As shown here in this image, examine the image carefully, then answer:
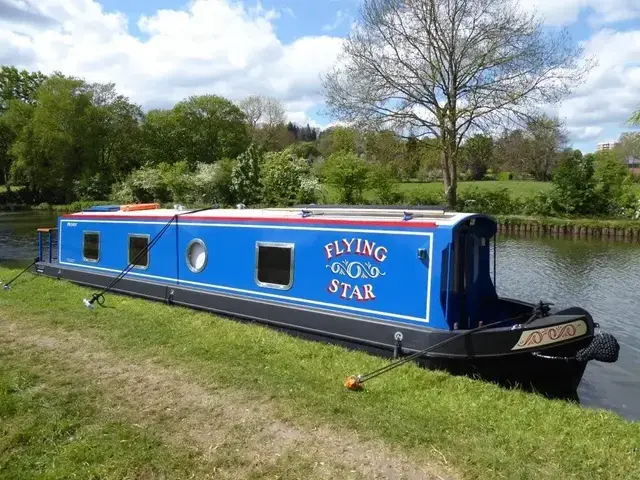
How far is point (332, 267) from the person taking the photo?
767 centimetres

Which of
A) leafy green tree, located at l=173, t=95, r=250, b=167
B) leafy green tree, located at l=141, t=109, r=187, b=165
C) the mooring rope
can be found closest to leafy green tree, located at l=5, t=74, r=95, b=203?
leafy green tree, located at l=141, t=109, r=187, b=165

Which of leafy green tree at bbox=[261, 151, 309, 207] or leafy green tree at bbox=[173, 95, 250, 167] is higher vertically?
leafy green tree at bbox=[173, 95, 250, 167]

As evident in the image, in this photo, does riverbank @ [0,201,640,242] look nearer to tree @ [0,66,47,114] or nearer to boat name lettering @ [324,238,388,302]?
boat name lettering @ [324,238,388,302]

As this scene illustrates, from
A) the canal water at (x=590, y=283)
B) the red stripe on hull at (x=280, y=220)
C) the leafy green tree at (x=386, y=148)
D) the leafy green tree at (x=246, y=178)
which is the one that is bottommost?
the canal water at (x=590, y=283)

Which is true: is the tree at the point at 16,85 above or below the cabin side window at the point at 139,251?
above

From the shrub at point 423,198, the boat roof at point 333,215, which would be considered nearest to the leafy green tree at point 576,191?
the shrub at point 423,198

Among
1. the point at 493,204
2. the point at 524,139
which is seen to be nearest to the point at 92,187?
the point at 493,204

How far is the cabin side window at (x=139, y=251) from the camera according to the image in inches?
406

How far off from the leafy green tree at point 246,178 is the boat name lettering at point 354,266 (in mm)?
28919

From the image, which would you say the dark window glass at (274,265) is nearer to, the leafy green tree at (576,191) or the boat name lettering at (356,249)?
the boat name lettering at (356,249)

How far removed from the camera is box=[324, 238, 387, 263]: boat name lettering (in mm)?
7195

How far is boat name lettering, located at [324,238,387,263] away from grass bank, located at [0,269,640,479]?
1329 mm

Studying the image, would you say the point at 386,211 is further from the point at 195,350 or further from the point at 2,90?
the point at 2,90

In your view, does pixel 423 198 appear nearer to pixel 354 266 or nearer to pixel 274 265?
pixel 274 265
